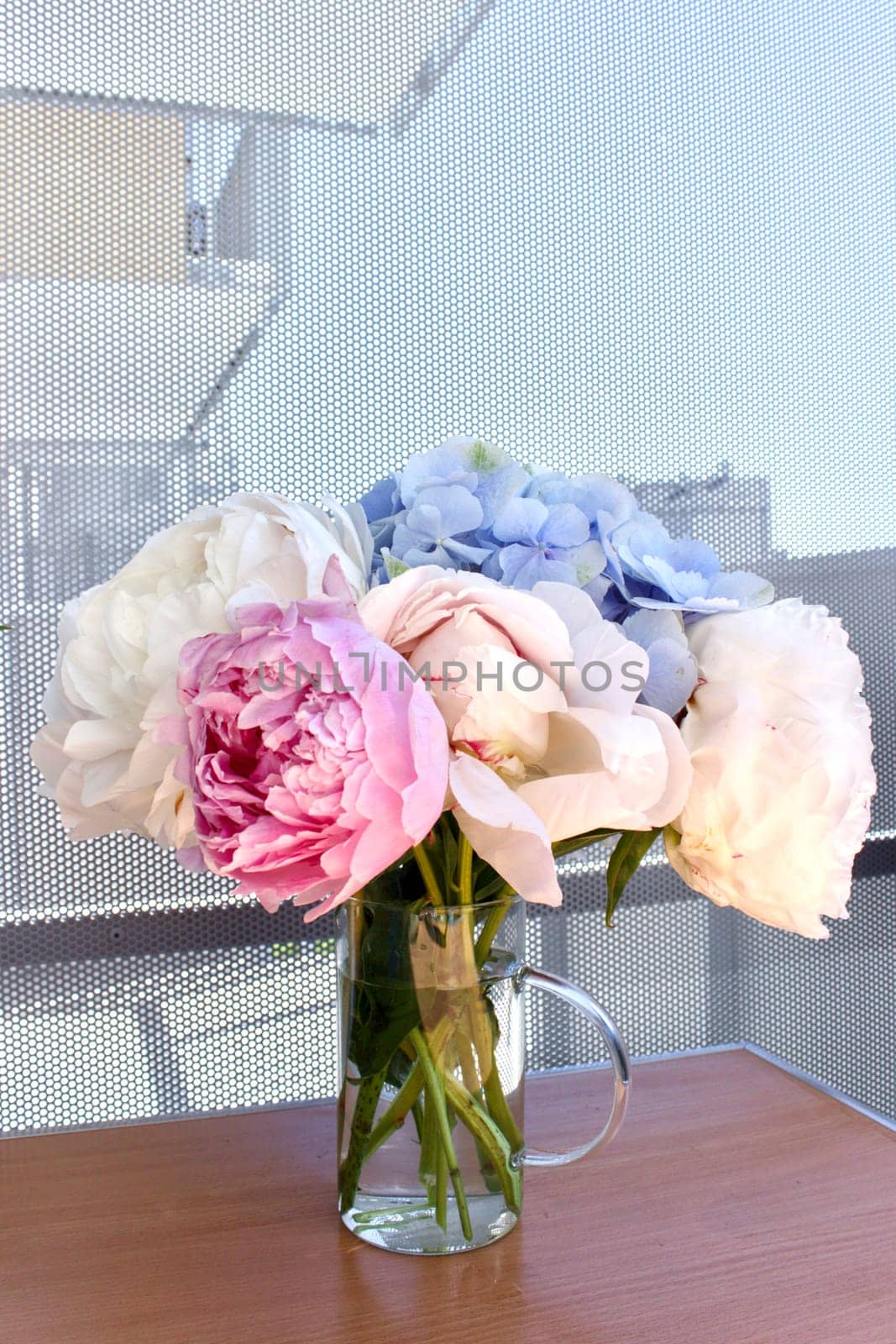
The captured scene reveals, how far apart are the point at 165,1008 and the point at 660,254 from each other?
65 cm

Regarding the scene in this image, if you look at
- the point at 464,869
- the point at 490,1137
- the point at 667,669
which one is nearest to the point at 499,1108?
the point at 490,1137

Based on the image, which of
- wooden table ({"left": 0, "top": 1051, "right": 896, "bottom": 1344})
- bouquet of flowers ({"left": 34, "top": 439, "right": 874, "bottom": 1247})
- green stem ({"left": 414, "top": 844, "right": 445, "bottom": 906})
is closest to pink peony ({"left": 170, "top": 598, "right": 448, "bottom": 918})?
bouquet of flowers ({"left": 34, "top": 439, "right": 874, "bottom": 1247})

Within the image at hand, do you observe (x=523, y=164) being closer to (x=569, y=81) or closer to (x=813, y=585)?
(x=569, y=81)

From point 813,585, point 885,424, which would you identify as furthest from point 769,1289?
point 885,424

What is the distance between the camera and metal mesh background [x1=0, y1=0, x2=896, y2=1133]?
0.72 metres

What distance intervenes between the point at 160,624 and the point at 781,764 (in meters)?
0.25

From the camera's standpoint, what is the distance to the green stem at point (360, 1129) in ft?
1.68

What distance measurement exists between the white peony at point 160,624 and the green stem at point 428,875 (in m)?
0.10

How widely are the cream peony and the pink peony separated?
0.03 metres

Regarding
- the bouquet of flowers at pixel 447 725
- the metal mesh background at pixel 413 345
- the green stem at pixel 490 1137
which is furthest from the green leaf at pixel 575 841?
the metal mesh background at pixel 413 345

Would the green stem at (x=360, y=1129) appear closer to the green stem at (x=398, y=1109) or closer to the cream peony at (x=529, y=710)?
the green stem at (x=398, y=1109)

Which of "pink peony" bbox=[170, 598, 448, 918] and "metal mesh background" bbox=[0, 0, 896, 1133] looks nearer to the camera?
"pink peony" bbox=[170, 598, 448, 918]

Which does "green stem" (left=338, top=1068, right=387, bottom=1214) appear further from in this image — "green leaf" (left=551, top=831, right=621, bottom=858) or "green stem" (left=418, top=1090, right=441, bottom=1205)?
"green leaf" (left=551, top=831, right=621, bottom=858)

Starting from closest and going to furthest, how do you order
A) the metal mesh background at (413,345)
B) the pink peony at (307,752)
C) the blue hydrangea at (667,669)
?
the pink peony at (307,752), the blue hydrangea at (667,669), the metal mesh background at (413,345)
